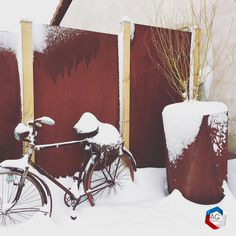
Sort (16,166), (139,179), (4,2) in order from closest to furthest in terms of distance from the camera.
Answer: (16,166) → (139,179) → (4,2)

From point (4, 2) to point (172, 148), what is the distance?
2462cm

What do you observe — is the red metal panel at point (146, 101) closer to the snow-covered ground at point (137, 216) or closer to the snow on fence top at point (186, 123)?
the snow-covered ground at point (137, 216)

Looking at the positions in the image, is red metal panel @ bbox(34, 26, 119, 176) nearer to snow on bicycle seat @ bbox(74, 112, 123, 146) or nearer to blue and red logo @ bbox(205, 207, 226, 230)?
snow on bicycle seat @ bbox(74, 112, 123, 146)

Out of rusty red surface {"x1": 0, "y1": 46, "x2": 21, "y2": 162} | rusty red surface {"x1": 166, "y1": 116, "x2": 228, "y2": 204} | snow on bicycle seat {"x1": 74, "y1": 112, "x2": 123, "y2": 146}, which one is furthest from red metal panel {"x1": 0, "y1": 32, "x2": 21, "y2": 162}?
rusty red surface {"x1": 166, "y1": 116, "x2": 228, "y2": 204}

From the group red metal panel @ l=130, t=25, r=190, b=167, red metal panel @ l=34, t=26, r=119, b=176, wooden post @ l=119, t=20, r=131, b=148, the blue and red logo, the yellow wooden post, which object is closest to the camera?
the blue and red logo

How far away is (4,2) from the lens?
24.5 m

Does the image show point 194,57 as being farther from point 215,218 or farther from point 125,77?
point 215,218

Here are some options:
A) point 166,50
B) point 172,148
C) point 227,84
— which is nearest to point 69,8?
point 166,50

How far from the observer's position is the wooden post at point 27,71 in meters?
3.90

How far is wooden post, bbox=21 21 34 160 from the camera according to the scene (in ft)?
12.8

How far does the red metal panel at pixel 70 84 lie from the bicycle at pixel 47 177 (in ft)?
0.84

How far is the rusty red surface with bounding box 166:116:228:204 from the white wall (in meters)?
1.07

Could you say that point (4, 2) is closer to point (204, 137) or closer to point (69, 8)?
point (69, 8)

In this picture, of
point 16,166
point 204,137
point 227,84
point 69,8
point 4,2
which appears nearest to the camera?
point 16,166
